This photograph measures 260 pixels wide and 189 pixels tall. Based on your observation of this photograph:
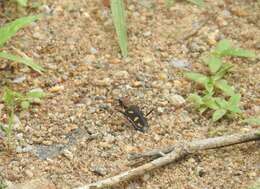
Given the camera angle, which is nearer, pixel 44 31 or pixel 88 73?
pixel 88 73

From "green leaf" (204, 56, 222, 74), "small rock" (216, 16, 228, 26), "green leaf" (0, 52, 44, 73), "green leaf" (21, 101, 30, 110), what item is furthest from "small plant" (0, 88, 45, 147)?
"small rock" (216, 16, 228, 26)

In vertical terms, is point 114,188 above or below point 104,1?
below

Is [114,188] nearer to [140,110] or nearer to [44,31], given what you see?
[140,110]

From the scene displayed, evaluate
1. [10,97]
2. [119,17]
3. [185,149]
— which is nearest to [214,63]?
[119,17]

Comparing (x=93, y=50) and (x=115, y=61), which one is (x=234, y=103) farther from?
(x=93, y=50)

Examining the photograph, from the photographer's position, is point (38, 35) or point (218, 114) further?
point (38, 35)

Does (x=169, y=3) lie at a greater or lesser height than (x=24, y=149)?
greater

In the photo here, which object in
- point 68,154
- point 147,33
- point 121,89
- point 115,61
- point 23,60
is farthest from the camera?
point 147,33

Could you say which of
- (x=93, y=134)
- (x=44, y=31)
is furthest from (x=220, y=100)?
(x=44, y=31)

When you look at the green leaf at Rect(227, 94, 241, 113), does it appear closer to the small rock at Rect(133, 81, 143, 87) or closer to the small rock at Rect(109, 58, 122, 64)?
the small rock at Rect(133, 81, 143, 87)
